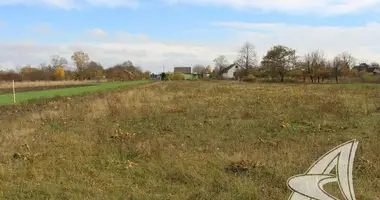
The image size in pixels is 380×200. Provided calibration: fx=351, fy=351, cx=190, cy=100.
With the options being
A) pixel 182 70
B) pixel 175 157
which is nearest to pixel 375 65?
pixel 182 70

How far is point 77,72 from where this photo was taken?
383 feet

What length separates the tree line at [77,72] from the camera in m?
95.5

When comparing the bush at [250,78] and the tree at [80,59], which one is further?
the tree at [80,59]

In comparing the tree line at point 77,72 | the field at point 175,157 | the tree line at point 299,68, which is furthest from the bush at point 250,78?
the field at point 175,157

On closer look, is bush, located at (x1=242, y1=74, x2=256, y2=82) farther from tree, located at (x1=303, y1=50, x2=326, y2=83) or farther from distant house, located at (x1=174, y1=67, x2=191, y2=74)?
distant house, located at (x1=174, y1=67, x2=191, y2=74)

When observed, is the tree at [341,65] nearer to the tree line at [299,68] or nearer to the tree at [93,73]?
the tree line at [299,68]

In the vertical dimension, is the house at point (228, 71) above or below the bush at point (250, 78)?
above

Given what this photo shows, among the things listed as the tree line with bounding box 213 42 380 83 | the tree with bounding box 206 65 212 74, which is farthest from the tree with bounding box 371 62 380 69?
the tree with bounding box 206 65 212 74

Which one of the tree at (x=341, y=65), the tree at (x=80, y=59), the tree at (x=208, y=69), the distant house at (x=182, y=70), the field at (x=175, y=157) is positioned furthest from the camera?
the distant house at (x=182, y=70)

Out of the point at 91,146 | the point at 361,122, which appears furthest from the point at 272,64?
the point at 91,146

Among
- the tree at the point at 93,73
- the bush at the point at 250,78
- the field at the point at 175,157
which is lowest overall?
the field at the point at 175,157

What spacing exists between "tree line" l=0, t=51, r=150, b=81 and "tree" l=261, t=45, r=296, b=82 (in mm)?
49118

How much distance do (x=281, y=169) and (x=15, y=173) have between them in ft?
15.9

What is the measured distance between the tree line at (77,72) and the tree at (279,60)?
4912 cm
